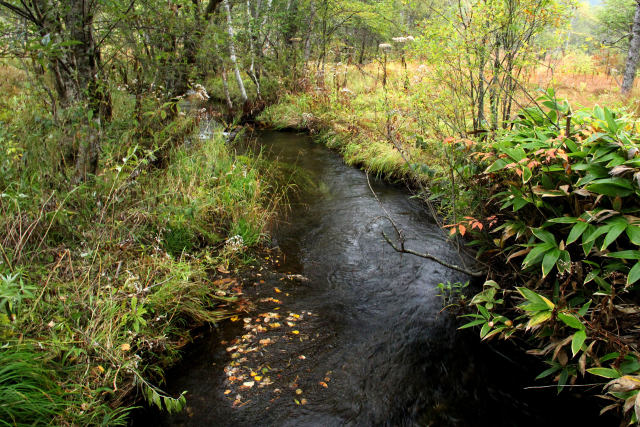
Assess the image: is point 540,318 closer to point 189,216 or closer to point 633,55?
point 189,216

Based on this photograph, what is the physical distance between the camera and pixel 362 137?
29.6ft

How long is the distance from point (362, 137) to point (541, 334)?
707 centimetres

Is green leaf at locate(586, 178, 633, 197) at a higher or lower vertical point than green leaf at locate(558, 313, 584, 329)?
higher

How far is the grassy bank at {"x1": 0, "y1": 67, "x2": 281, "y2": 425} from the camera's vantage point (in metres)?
2.06

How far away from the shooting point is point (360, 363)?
121 inches

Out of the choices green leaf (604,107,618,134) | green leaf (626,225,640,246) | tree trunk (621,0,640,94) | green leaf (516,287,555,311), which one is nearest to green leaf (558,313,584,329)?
green leaf (516,287,555,311)

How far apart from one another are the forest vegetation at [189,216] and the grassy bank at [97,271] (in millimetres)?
19

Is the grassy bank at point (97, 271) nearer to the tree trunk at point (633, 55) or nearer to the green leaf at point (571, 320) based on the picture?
the green leaf at point (571, 320)

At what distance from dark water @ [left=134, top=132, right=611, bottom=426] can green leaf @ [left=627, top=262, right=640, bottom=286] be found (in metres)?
1.15

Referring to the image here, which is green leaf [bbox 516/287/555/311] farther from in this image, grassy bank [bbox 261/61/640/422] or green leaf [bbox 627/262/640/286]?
green leaf [bbox 627/262/640/286]

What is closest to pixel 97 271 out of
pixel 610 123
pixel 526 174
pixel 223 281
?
pixel 223 281

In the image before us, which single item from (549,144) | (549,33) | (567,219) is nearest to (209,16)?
(549,33)

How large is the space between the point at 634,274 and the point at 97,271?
3605 millimetres

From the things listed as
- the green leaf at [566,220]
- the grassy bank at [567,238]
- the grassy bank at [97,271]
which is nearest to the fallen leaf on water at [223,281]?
the grassy bank at [97,271]
